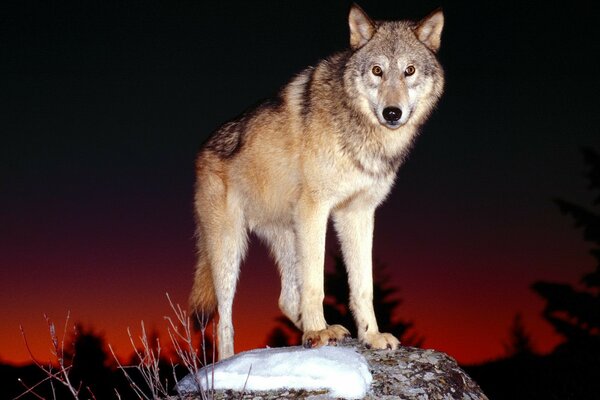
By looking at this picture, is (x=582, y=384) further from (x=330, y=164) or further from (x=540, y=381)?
(x=330, y=164)

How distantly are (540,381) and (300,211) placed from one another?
463 inches

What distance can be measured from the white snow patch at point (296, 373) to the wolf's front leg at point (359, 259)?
0.73 metres

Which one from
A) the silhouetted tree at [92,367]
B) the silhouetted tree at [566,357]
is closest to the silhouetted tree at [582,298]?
the silhouetted tree at [566,357]

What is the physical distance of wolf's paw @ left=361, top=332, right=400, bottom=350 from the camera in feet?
18.1

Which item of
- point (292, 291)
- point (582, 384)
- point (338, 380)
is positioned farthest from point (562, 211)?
point (338, 380)

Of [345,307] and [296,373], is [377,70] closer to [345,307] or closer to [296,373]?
[296,373]

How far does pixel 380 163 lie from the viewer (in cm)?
586

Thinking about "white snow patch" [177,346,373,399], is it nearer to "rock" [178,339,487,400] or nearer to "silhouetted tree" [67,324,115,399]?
"rock" [178,339,487,400]

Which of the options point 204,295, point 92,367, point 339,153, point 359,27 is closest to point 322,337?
point 339,153

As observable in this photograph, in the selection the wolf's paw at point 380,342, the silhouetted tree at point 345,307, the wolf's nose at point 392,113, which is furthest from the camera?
the silhouetted tree at point 345,307

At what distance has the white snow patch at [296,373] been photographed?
4582mm

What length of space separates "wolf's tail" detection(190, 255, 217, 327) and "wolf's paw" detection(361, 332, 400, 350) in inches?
79.3

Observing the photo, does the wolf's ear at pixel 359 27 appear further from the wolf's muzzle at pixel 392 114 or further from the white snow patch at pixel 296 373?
the white snow patch at pixel 296 373

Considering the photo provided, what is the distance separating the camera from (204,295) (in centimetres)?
715
